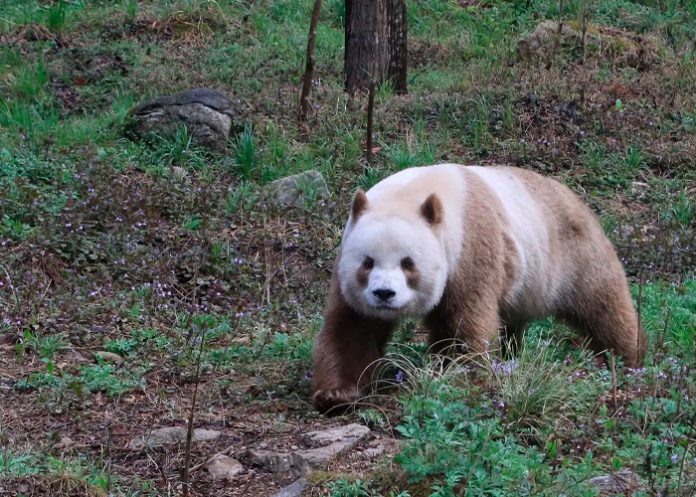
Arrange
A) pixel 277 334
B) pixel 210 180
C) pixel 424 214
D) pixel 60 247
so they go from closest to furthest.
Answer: pixel 424 214
pixel 277 334
pixel 60 247
pixel 210 180

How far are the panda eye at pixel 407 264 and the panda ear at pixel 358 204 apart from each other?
13.6 inches

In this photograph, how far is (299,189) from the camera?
917 centimetres

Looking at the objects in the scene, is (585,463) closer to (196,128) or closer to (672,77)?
(196,128)

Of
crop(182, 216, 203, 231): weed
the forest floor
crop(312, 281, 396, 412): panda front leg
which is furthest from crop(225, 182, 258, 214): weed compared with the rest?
crop(312, 281, 396, 412): panda front leg

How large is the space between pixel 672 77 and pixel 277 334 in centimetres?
733

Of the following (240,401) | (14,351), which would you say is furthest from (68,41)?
(240,401)

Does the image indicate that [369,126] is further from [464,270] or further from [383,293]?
[383,293]

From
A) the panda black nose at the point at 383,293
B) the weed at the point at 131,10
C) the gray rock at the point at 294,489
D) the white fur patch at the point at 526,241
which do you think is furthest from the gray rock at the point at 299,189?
the weed at the point at 131,10

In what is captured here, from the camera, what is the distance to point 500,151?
10.5m

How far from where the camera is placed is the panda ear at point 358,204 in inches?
209

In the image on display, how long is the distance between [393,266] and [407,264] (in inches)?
3.0

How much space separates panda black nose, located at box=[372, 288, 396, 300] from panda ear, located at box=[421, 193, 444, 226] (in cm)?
43

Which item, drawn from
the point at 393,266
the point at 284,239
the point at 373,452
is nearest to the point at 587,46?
the point at 284,239

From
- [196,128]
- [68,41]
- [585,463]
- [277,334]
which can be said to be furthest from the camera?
[68,41]
